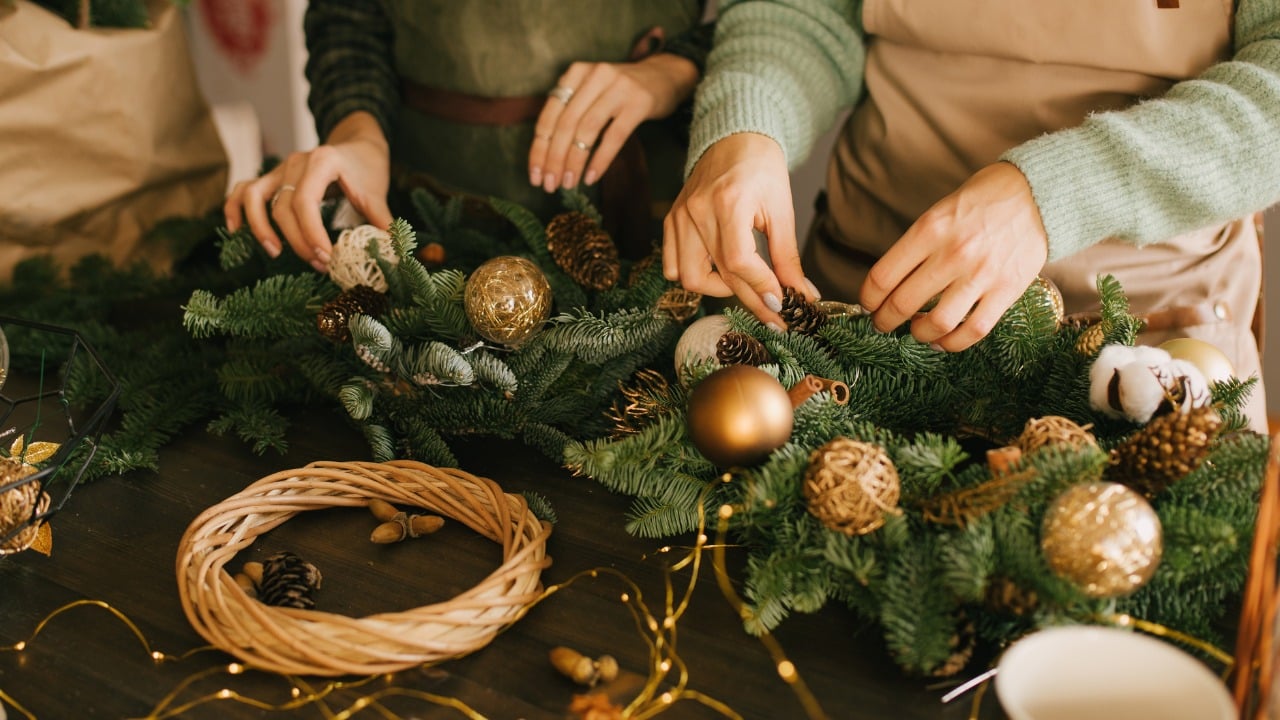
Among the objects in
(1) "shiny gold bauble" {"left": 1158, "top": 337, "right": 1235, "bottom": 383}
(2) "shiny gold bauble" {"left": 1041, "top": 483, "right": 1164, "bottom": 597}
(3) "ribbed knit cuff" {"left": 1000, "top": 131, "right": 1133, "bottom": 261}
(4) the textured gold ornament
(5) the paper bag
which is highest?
(3) "ribbed knit cuff" {"left": 1000, "top": 131, "right": 1133, "bottom": 261}

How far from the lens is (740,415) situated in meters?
0.58

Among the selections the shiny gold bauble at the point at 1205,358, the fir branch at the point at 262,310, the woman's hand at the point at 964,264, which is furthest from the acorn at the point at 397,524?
the shiny gold bauble at the point at 1205,358

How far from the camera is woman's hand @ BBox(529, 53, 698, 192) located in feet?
3.15

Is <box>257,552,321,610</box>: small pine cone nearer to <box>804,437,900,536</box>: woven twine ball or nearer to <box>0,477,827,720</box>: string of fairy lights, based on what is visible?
<box>0,477,827,720</box>: string of fairy lights

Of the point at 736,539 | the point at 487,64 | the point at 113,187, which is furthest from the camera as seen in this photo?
the point at 113,187

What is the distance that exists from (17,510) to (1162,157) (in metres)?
0.87

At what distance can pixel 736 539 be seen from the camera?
68 centimetres

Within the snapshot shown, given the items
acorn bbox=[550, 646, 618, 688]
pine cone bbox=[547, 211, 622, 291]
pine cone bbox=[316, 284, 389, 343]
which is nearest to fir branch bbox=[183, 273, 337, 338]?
pine cone bbox=[316, 284, 389, 343]

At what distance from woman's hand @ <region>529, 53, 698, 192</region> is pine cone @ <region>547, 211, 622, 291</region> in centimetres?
10

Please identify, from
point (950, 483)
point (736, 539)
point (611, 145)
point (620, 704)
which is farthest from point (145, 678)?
point (611, 145)

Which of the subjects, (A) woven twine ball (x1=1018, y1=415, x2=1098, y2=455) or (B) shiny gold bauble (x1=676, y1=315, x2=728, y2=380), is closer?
(A) woven twine ball (x1=1018, y1=415, x2=1098, y2=455)

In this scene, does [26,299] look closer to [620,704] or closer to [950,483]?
[620,704]

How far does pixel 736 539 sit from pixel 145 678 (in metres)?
0.40

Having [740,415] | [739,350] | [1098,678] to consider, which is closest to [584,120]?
[739,350]
